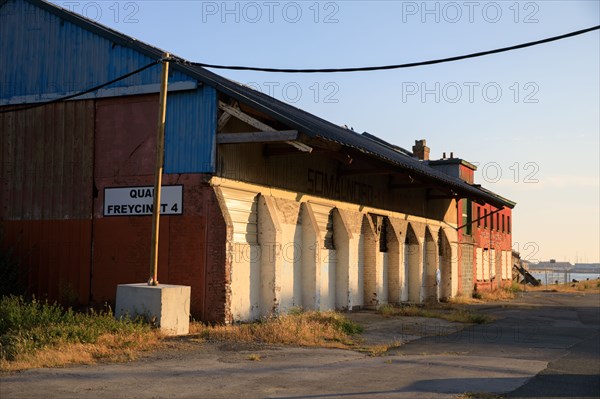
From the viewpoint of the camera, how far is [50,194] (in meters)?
18.6

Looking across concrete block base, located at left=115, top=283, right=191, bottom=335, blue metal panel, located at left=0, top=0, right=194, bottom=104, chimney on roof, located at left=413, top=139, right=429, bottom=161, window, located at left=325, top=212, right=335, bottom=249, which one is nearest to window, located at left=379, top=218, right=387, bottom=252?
window, located at left=325, top=212, right=335, bottom=249

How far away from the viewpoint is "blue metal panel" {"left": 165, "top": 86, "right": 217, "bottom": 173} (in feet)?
55.0

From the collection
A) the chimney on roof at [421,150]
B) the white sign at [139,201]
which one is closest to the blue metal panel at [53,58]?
the white sign at [139,201]

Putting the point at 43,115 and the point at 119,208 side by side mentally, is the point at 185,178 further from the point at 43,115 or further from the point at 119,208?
the point at 43,115

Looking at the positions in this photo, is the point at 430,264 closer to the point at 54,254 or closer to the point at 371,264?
the point at 371,264

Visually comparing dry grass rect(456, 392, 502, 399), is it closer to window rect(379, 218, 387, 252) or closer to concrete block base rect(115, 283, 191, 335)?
concrete block base rect(115, 283, 191, 335)

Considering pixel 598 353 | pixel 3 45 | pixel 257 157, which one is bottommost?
pixel 598 353

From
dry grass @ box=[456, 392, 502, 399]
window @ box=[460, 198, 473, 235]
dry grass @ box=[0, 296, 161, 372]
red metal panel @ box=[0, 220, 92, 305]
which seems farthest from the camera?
window @ box=[460, 198, 473, 235]

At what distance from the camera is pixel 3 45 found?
19.7 meters

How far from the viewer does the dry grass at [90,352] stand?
10.8 meters

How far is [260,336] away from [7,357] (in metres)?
5.11

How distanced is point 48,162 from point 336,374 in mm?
11370

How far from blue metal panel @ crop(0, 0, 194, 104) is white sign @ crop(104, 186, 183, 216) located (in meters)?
2.65

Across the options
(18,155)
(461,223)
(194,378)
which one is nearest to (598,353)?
(194,378)
